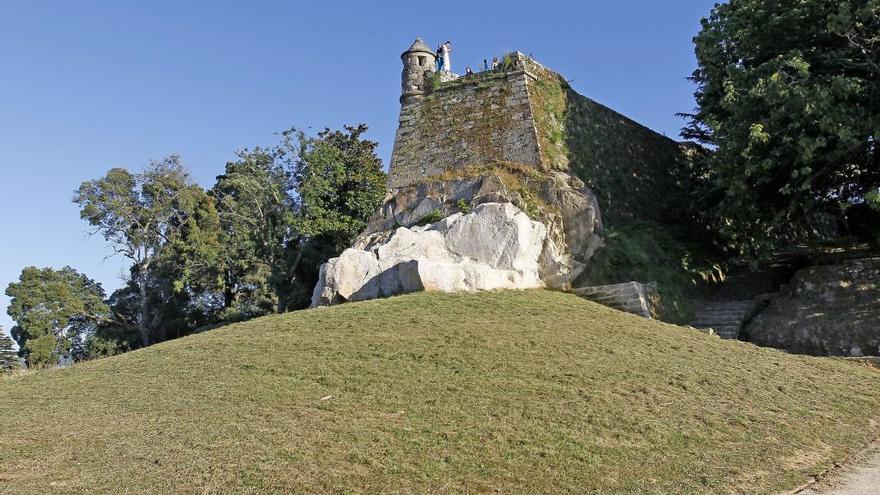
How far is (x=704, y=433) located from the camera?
25.2 feet

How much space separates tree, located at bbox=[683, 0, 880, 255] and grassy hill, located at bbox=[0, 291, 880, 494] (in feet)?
15.7

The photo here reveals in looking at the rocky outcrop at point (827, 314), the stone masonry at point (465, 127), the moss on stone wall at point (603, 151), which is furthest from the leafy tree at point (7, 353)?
the rocky outcrop at point (827, 314)

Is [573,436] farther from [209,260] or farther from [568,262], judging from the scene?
[209,260]

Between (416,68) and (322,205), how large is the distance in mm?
9992

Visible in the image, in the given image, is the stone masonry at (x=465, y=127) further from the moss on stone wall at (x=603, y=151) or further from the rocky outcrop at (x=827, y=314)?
the rocky outcrop at (x=827, y=314)

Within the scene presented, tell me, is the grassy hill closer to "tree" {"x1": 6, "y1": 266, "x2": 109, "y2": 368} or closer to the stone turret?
the stone turret

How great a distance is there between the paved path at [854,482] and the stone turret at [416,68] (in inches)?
636

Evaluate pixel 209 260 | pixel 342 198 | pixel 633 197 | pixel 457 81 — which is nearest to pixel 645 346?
pixel 633 197

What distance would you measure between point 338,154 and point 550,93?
42.4 feet

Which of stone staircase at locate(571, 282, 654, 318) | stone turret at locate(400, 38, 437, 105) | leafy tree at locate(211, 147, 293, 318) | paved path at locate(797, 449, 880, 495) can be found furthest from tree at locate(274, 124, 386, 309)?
paved path at locate(797, 449, 880, 495)

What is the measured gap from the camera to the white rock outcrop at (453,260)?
14.9 meters

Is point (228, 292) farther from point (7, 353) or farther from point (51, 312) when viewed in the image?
point (7, 353)

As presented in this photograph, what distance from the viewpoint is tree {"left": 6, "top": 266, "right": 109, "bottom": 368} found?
31.7 metres

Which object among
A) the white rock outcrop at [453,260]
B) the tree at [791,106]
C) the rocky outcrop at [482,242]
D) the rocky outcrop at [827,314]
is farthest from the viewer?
the rocky outcrop at [482,242]
